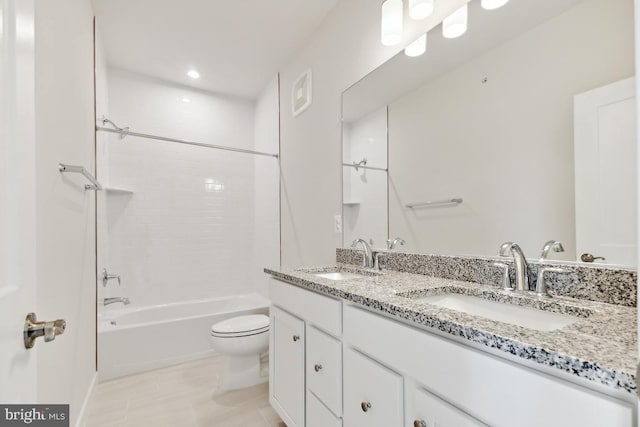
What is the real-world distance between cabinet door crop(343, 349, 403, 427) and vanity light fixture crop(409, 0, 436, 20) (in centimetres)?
148

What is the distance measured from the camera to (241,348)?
203cm

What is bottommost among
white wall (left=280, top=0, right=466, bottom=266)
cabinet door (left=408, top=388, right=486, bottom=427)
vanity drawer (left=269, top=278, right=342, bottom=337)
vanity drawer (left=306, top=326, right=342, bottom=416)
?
vanity drawer (left=306, top=326, right=342, bottom=416)

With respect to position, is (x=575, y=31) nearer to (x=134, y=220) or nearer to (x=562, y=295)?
(x=562, y=295)

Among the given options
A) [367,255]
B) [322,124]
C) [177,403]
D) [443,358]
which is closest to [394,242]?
[367,255]

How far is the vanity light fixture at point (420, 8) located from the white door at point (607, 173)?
0.76 metres

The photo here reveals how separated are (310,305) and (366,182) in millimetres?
860

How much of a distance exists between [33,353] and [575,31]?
1711mm

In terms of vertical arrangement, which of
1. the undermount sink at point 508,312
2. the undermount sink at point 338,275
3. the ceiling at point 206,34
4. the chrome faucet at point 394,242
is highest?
the ceiling at point 206,34

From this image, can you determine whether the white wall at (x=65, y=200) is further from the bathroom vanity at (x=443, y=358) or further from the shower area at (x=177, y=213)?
the bathroom vanity at (x=443, y=358)

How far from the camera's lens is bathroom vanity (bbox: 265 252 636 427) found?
0.51 metres

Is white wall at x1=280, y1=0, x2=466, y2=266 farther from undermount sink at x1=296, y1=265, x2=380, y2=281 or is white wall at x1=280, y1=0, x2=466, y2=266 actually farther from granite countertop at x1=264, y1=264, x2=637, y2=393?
granite countertop at x1=264, y1=264, x2=637, y2=393

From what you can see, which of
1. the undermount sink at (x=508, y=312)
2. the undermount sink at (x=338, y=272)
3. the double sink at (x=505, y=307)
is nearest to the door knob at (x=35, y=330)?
the double sink at (x=505, y=307)

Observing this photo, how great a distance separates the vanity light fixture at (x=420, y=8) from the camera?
135cm

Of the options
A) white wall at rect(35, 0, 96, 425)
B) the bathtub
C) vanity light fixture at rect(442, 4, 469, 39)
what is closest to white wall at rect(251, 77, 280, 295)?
the bathtub
